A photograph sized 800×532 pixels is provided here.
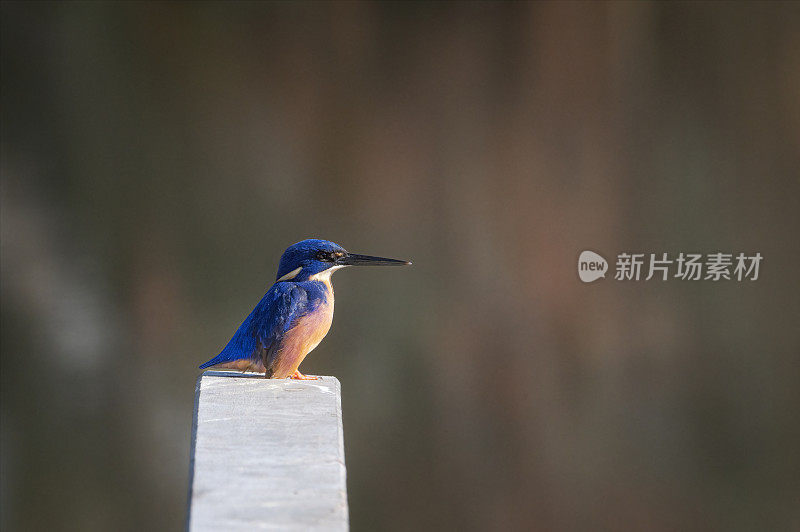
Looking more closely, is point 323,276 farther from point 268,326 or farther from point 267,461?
point 267,461

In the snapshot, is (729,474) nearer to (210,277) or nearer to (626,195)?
(626,195)

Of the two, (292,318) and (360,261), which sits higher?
(360,261)

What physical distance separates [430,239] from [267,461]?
222cm

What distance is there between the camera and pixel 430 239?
151 inches

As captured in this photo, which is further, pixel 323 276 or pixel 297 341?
pixel 323 276

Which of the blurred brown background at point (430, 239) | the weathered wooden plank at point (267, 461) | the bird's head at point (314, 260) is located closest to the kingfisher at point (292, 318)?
the bird's head at point (314, 260)

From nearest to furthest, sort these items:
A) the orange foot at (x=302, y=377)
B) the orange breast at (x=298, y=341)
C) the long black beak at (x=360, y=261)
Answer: the orange foot at (x=302, y=377) < the orange breast at (x=298, y=341) < the long black beak at (x=360, y=261)

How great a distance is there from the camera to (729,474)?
13.2 ft

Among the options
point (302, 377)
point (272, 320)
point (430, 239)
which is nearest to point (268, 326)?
point (272, 320)

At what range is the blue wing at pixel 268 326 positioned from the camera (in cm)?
239

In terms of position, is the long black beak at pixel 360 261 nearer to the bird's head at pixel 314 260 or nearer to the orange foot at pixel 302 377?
the bird's head at pixel 314 260

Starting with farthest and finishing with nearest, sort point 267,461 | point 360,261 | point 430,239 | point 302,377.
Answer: point 430,239
point 360,261
point 302,377
point 267,461

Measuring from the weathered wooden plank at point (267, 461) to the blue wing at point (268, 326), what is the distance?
0.34 meters

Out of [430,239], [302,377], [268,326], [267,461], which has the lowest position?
[267,461]
